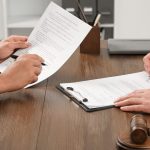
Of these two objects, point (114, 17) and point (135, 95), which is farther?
point (114, 17)

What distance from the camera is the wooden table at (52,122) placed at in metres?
0.94

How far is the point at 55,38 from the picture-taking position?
1.42 m

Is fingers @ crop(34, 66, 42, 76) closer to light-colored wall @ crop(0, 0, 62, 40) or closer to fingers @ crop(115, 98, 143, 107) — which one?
fingers @ crop(115, 98, 143, 107)

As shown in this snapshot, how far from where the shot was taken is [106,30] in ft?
10.4

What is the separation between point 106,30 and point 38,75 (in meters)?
1.93

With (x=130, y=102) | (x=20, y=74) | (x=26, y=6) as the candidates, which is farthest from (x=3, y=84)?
(x=26, y=6)

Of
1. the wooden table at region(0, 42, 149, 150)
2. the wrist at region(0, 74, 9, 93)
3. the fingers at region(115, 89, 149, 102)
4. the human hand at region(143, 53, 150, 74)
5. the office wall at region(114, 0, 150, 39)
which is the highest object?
the wrist at region(0, 74, 9, 93)

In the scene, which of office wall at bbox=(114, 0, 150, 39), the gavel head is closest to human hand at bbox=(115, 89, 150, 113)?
the gavel head

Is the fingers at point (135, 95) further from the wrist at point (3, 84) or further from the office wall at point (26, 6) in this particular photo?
the office wall at point (26, 6)

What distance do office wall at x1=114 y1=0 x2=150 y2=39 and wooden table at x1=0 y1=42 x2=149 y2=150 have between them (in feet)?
5.50

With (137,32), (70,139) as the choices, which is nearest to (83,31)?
(70,139)

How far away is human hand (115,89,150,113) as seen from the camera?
42.8 inches

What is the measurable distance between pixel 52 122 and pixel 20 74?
23 centimetres

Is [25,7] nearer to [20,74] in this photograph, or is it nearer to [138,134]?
[20,74]
